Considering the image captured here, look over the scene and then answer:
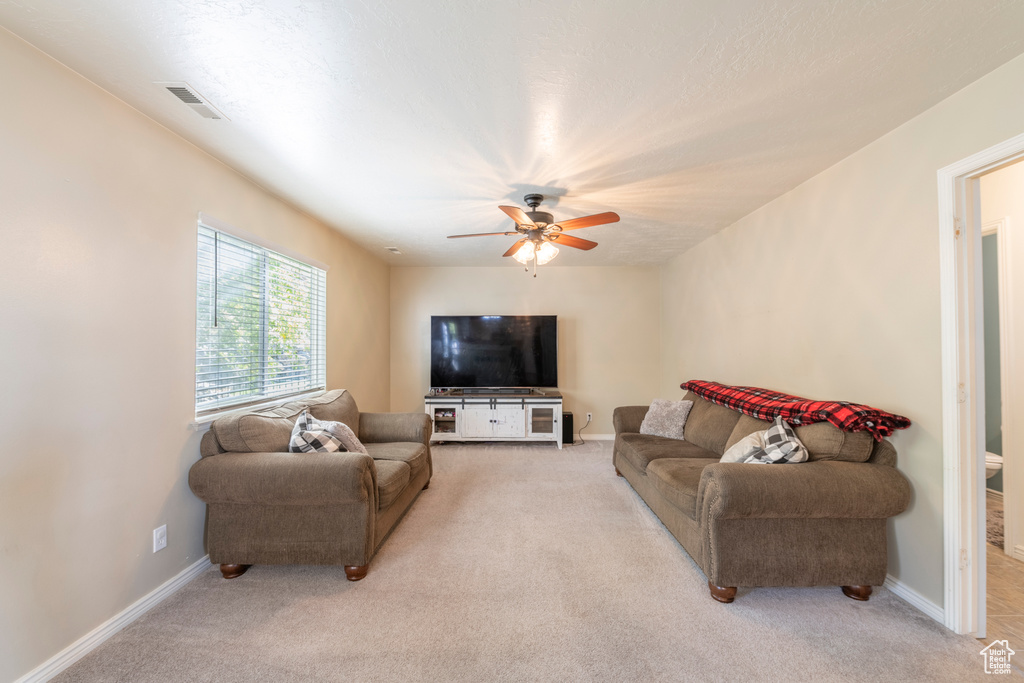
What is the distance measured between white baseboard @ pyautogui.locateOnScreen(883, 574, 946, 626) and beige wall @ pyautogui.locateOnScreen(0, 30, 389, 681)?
3746mm

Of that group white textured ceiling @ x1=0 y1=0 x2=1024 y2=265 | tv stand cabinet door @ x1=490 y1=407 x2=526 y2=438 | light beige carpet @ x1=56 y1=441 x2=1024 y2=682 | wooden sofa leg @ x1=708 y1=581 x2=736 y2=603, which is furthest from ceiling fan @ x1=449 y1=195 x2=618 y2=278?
tv stand cabinet door @ x1=490 y1=407 x2=526 y2=438

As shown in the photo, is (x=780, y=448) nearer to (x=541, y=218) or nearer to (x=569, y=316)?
(x=541, y=218)

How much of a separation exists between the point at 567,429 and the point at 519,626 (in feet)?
11.3

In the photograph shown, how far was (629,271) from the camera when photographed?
5543 mm

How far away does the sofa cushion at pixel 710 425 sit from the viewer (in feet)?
10.2

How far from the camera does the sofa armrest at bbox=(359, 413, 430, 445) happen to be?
134 inches

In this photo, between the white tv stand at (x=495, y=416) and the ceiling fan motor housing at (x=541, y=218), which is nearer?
the ceiling fan motor housing at (x=541, y=218)

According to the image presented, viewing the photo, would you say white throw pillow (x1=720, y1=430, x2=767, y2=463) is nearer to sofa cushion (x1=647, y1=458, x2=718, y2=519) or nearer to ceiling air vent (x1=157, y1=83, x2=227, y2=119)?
sofa cushion (x1=647, y1=458, x2=718, y2=519)

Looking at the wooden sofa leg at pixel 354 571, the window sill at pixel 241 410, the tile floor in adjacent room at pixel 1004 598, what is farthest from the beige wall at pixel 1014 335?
the window sill at pixel 241 410

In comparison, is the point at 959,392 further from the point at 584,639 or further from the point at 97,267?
the point at 97,267

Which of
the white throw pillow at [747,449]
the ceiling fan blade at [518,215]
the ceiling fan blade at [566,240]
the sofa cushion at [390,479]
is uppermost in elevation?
the ceiling fan blade at [518,215]

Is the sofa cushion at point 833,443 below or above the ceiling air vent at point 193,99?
below

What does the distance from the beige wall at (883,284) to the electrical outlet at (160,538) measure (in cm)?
376

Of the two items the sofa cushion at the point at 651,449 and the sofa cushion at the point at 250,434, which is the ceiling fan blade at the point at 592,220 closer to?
the sofa cushion at the point at 651,449
